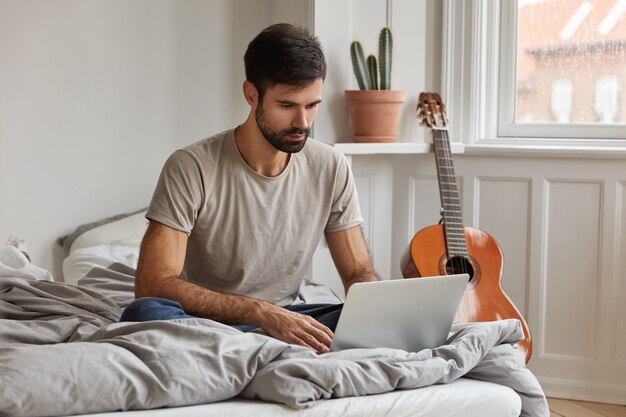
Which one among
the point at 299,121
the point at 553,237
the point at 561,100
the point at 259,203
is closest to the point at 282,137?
the point at 299,121

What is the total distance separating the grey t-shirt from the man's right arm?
0.05 meters

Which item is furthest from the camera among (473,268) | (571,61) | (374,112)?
(571,61)

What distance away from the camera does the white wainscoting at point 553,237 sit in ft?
11.0

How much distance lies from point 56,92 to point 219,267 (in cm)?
124

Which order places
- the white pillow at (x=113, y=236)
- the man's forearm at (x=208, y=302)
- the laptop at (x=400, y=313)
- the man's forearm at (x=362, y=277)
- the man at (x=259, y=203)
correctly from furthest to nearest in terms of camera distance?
the white pillow at (x=113, y=236), the man's forearm at (x=362, y=277), the man at (x=259, y=203), the man's forearm at (x=208, y=302), the laptop at (x=400, y=313)

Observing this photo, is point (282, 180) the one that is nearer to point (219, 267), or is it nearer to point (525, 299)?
point (219, 267)

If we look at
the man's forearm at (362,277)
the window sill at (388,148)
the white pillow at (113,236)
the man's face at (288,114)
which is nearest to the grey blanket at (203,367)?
the man's forearm at (362,277)

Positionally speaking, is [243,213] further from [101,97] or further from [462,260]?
[101,97]

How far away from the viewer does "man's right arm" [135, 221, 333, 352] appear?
1.91m

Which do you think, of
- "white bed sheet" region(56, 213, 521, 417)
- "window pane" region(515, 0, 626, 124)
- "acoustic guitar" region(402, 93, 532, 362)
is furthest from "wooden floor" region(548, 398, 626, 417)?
"white bed sheet" region(56, 213, 521, 417)

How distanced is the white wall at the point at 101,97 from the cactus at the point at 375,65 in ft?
2.53

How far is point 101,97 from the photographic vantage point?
3439mm

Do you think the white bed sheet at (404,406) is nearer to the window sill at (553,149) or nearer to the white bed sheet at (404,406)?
the white bed sheet at (404,406)

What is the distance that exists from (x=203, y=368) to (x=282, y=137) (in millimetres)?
732
